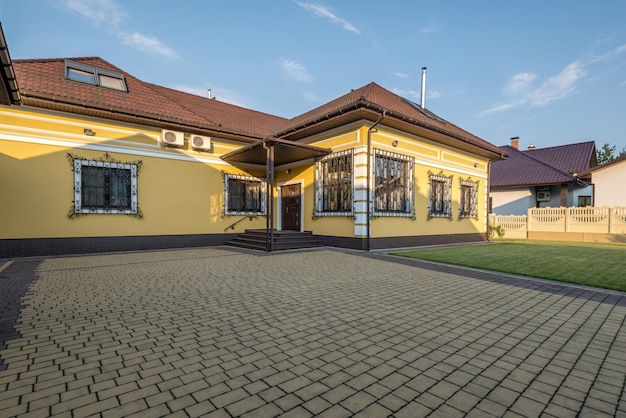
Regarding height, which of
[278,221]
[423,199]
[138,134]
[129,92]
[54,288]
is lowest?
[54,288]

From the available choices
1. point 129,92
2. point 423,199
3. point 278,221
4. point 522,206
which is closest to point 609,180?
point 522,206

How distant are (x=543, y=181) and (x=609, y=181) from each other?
149 inches

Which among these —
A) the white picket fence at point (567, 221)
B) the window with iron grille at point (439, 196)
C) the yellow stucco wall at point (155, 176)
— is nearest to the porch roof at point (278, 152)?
the yellow stucco wall at point (155, 176)

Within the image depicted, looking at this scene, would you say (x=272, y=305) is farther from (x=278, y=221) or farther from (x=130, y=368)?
(x=278, y=221)

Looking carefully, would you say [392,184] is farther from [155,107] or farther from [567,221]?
[567,221]

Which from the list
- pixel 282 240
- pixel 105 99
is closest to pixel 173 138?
pixel 105 99

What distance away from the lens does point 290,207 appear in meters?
12.0

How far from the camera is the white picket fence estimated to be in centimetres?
1442

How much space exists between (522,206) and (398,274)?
64.4 feet

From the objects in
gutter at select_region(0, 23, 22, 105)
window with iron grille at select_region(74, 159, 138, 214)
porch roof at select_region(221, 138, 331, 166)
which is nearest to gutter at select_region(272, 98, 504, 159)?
porch roof at select_region(221, 138, 331, 166)

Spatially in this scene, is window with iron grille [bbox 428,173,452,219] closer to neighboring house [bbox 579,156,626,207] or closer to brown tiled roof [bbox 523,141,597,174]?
neighboring house [bbox 579,156,626,207]

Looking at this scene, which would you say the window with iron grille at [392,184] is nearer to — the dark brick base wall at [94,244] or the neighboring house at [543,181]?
the dark brick base wall at [94,244]

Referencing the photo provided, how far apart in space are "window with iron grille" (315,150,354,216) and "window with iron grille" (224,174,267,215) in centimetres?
295

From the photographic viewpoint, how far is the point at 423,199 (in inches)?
440
